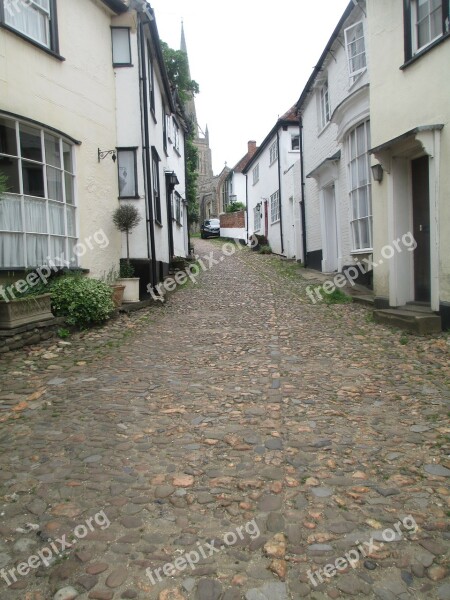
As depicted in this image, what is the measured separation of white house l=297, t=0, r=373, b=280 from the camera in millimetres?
10219

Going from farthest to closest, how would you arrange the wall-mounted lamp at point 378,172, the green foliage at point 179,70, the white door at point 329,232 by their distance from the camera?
the green foliage at point 179,70 → the white door at point 329,232 → the wall-mounted lamp at point 378,172

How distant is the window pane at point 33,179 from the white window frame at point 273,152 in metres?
16.3

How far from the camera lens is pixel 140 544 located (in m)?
2.65

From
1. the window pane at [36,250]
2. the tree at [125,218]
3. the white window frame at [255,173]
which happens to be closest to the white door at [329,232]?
the tree at [125,218]

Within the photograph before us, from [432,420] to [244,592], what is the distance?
2.65m

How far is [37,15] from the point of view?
8.46 m

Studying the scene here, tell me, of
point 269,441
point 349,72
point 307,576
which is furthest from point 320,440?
point 349,72

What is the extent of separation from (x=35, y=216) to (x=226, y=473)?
6285mm

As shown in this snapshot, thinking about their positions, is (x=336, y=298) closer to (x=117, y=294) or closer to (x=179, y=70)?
(x=117, y=294)

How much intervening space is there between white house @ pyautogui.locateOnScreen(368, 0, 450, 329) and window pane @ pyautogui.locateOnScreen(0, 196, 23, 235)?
6223mm

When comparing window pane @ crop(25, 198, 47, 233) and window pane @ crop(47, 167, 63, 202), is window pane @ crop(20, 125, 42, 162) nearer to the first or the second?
window pane @ crop(47, 167, 63, 202)

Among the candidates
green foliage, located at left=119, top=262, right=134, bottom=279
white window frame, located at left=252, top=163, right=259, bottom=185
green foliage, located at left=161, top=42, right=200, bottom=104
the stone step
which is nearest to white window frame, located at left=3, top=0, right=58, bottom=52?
green foliage, located at left=119, top=262, right=134, bottom=279

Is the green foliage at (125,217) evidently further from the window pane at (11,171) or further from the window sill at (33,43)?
the window sill at (33,43)

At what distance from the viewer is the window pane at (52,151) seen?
332 inches
